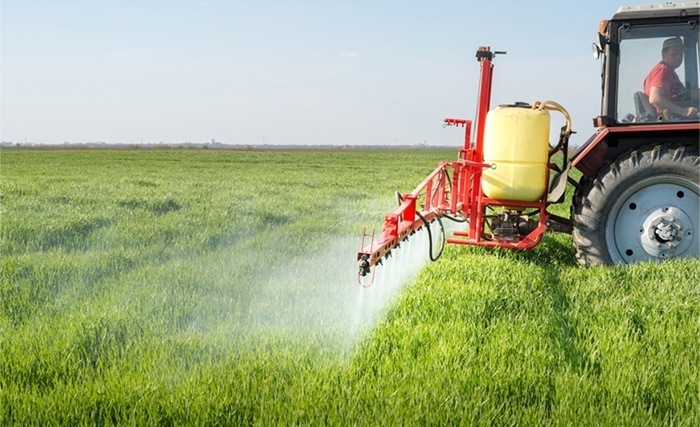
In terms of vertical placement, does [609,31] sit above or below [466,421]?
above

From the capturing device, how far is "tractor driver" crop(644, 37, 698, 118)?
21.1ft

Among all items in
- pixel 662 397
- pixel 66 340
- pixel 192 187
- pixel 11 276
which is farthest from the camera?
pixel 192 187

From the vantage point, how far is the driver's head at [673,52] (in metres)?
6.54

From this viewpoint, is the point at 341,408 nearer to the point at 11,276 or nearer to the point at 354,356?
the point at 354,356

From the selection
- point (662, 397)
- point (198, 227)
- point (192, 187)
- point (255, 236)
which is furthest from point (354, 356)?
point (192, 187)

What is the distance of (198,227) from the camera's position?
32.1 ft

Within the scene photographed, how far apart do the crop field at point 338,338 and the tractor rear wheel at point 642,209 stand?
45cm

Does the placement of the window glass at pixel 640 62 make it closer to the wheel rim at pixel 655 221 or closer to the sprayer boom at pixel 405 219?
the wheel rim at pixel 655 221

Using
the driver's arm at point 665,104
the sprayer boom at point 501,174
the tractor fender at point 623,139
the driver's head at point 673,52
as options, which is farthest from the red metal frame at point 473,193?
the driver's head at point 673,52

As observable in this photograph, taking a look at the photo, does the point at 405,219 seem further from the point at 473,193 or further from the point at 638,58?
the point at 638,58

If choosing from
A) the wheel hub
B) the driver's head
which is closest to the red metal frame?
the wheel hub

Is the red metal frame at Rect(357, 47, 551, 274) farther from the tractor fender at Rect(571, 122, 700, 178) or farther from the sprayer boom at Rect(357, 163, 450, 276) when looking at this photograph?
the tractor fender at Rect(571, 122, 700, 178)

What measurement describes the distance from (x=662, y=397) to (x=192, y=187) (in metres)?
14.5

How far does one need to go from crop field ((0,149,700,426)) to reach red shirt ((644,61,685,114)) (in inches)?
64.6
